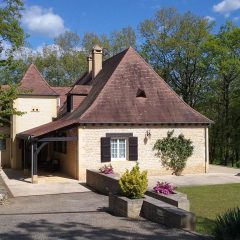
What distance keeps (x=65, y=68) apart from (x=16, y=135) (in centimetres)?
2307

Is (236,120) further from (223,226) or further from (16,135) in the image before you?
(223,226)

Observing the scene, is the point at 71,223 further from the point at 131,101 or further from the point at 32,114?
the point at 32,114

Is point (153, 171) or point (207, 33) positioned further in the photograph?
point (207, 33)

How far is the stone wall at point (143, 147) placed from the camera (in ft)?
Result: 73.5

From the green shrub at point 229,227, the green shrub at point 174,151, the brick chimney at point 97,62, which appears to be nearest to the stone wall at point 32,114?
the brick chimney at point 97,62

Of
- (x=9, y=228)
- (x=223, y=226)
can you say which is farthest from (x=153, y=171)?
(x=223, y=226)

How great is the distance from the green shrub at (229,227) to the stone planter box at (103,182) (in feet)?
22.2

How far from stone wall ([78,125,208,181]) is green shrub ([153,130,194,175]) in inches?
10.1

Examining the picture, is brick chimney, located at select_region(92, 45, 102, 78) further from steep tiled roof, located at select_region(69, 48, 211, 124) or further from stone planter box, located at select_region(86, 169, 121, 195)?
stone planter box, located at select_region(86, 169, 121, 195)

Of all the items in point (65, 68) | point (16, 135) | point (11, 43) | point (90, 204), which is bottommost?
point (90, 204)

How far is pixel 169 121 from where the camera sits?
941 inches

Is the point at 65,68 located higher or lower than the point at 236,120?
higher

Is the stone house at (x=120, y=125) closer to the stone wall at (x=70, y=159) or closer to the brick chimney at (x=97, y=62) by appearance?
the stone wall at (x=70, y=159)

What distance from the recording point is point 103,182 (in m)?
17.6
